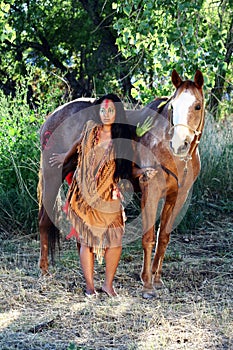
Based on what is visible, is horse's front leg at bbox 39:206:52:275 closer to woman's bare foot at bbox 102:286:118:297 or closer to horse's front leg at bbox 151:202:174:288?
woman's bare foot at bbox 102:286:118:297

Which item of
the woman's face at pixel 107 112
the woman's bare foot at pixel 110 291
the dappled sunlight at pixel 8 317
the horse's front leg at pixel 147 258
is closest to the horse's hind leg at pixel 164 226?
the horse's front leg at pixel 147 258

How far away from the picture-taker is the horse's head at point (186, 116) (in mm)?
3939

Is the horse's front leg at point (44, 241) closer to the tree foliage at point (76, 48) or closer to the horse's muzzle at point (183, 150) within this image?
the horse's muzzle at point (183, 150)

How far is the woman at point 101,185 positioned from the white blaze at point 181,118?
0.44 meters

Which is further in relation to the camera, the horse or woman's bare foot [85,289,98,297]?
woman's bare foot [85,289,98,297]

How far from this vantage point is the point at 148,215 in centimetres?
426

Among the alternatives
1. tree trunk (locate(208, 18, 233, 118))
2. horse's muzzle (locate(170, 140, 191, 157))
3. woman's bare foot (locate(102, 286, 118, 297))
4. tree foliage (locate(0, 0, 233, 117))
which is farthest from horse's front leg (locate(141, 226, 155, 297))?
tree trunk (locate(208, 18, 233, 118))

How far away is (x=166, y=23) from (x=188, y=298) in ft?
8.00

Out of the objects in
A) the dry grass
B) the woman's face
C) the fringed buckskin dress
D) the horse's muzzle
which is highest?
the woman's face

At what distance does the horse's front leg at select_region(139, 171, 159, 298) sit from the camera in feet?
14.0

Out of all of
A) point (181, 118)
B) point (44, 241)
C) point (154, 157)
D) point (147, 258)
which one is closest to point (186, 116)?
point (181, 118)

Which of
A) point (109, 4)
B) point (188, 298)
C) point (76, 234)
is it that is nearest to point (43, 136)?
point (76, 234)

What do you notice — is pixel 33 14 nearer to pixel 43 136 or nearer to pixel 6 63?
pixel 6 63

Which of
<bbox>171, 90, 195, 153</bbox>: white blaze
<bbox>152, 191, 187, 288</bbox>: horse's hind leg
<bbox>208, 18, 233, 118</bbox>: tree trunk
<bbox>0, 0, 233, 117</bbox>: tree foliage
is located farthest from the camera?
<bbox>0, 0, 233, 117</bbox>: tree foliage
